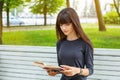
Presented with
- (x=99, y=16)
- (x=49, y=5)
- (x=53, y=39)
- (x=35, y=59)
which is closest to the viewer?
(x=35, y=59)

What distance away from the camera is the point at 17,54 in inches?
185

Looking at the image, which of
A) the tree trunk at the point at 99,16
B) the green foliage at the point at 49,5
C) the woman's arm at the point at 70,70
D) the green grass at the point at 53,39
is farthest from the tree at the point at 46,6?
the woman's arm at the point at 70,70

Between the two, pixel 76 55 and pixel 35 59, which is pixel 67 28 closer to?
pixel 76 55

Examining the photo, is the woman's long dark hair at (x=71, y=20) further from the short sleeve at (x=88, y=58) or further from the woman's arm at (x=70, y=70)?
the woman's arm at (x=70, y=70)

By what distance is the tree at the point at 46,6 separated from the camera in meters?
8.73

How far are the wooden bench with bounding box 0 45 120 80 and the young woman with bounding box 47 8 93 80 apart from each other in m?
1.65

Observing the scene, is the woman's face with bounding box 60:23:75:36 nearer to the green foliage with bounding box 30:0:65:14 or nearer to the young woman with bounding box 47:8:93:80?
the young woman with bounding box 47:8:93:80

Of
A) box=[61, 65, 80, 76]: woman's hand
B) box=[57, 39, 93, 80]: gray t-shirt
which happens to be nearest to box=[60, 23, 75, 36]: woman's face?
box=[57, 39, 93, 80]: gray t-shirt

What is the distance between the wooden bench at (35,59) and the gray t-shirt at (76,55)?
1.64 meters

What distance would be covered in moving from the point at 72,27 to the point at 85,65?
31cm

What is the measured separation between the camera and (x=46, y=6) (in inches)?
376

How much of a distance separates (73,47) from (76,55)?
7 centimetres

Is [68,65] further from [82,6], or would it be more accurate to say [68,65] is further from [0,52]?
[82,6]

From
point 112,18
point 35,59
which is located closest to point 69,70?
point 35,59
